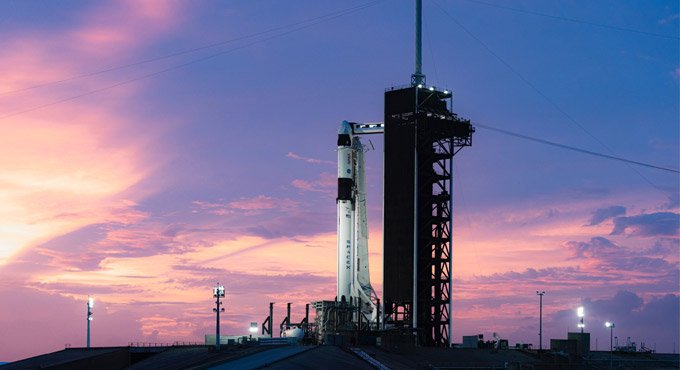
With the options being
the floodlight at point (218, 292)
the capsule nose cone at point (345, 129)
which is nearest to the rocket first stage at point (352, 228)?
the capsule nose cone at point (345, 129)

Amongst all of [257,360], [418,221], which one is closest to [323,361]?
[257,360]

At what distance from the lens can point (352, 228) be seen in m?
148

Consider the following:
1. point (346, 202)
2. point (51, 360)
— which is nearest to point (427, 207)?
point (346, 202)

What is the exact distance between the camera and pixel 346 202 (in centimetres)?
14900

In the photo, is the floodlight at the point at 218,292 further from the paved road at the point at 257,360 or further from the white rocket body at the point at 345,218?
the white rocket body at the point at 345,218

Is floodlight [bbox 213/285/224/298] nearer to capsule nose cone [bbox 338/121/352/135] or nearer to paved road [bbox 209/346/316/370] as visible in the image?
paved road [bbox 209/346/316/370]

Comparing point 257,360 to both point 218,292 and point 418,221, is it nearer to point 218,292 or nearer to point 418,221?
point 218,292

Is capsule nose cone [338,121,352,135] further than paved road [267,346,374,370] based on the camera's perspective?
Yes

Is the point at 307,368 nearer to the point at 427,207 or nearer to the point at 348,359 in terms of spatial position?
the point at 348,359

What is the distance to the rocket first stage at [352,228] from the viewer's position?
5797 inches

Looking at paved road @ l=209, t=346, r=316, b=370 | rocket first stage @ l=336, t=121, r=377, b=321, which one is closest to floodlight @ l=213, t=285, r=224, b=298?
paved road @ l=209, t=346, r=316, b=370

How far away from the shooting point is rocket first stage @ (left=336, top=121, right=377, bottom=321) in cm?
14725

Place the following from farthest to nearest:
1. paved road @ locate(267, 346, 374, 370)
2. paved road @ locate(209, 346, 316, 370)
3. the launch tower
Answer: the launch tower, paved road @ locate(209, 346, 316, 370), paved road @ locate(267, 346, 374, 370)

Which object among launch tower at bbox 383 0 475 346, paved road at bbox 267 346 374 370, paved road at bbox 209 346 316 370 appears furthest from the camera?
launch tower at bbox 383 0 475 346
